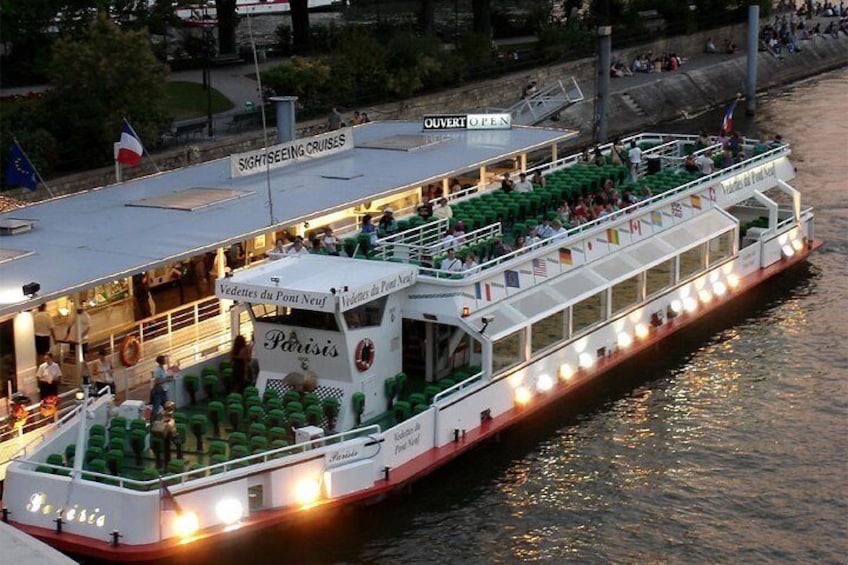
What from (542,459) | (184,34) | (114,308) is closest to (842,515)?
(542,459)

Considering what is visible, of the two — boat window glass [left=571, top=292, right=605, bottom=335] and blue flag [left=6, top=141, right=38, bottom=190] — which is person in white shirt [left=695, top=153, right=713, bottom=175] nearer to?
boat window glass [left=571, top=292, right=605, bottom=335]

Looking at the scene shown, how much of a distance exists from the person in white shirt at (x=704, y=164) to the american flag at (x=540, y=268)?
11.3 m

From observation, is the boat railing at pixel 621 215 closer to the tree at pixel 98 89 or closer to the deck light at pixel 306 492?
the deck light at pixel 306 492

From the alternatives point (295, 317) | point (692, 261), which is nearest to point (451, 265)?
point (295, 317)

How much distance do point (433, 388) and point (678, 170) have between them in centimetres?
1679

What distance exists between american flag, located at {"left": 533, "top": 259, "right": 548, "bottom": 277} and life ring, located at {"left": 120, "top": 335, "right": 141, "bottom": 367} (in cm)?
900

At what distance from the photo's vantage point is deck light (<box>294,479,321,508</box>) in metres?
29.4

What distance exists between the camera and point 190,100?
7112cm

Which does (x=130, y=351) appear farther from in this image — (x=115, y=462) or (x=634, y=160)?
(x=634, y=160)

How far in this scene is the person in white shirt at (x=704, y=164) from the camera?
46281 mm

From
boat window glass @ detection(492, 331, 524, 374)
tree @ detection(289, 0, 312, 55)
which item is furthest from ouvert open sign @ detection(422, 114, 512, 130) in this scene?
tree @ detection(289, 0, 312, 55)

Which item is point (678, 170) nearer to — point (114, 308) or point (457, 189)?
point (457, 189)

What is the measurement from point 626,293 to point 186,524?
15.6 meters

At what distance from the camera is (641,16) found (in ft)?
334
